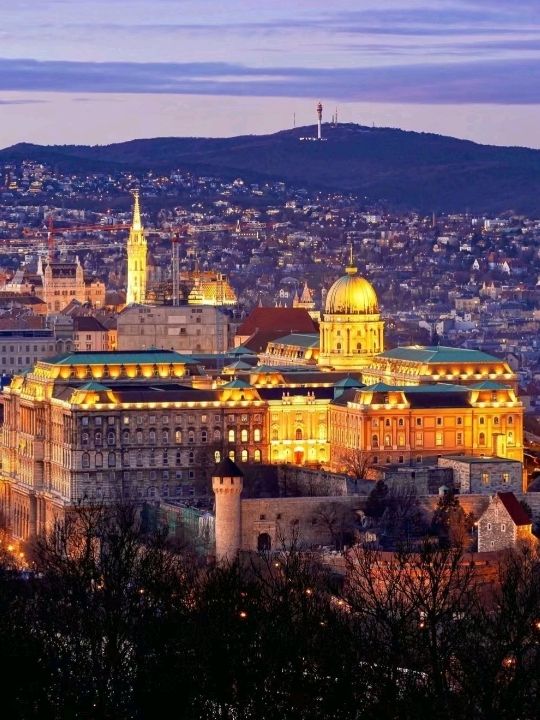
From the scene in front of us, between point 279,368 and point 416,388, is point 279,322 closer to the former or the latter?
point 279,368

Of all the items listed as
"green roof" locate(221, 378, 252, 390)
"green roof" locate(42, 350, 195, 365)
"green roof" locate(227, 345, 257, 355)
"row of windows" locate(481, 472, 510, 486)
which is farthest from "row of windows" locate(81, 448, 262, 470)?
"green roof" locate(227, 345, 257, 355)

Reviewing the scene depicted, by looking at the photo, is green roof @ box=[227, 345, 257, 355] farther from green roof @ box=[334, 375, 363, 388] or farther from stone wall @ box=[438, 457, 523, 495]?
stone wall @ box=[438, 457, 523, 495]

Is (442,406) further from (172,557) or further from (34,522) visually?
(172,557)

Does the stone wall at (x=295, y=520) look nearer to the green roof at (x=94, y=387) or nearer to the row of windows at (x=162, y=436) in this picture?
the row of windows at (x=162, y=436)

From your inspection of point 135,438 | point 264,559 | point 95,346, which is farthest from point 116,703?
point 95,346

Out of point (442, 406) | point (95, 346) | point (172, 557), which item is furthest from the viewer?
point (95, 346)
